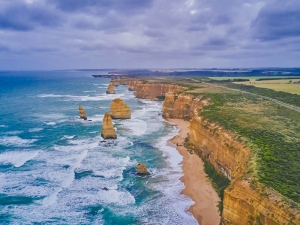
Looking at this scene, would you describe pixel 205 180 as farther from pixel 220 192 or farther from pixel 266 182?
pixel 266 182

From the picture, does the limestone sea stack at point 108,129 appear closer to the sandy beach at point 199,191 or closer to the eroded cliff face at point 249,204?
the sandy beach at point 199,191

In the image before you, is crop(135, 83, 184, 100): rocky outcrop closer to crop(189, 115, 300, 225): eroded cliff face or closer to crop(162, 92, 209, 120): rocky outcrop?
crop(162, 92, 209, 120): rocky outcrop

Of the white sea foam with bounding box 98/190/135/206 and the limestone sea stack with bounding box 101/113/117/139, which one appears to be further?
the limestone sea stack with bounding box 101/113/117/139

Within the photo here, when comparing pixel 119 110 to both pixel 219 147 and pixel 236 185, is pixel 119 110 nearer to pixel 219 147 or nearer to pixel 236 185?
pixel 219 147

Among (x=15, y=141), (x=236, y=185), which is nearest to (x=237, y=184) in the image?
(x=236, y=185)

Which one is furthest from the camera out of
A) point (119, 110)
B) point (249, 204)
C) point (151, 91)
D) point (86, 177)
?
point (151, 91)

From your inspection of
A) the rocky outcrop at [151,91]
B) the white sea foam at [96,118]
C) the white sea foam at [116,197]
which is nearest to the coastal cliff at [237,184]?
the white sea foam at [116,197]

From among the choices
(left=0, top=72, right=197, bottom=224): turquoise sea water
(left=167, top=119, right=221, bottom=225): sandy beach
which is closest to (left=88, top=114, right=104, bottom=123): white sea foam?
(left=0, top=72, right=197, bottom=224): turquoise sea water
